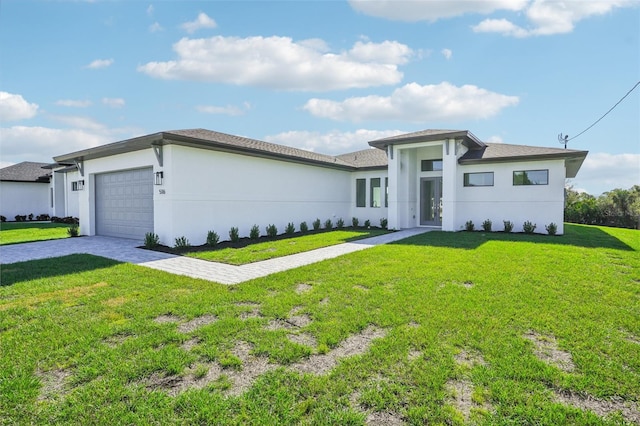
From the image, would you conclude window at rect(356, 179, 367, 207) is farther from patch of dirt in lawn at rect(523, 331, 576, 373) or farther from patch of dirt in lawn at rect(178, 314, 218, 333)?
patch of dirt in lawn at rect(523, 331, 576, 373)

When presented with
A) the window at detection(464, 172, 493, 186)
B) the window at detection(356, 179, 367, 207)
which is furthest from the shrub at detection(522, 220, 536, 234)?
the window at detection(356, 179, 367, 207)

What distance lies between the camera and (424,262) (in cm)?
767

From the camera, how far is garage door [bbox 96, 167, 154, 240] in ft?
37.5

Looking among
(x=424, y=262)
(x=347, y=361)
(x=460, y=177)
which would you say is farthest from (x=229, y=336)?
(x=460, y=177)

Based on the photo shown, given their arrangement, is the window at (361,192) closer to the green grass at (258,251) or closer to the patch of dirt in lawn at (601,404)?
the green grass at (258,251)

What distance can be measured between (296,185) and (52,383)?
40.8 feet

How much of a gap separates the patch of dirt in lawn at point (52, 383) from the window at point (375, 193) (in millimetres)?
15810

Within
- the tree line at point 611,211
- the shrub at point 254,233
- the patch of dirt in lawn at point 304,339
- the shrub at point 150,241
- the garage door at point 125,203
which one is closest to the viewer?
the patch of dirt in lawn at point 304,339

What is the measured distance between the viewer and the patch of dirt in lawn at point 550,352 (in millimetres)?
3120

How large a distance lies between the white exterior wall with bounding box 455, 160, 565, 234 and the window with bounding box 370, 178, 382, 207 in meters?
3.90

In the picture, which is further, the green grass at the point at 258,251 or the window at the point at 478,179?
the window at the point at 478,179

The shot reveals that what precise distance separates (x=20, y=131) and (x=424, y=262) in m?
18.0

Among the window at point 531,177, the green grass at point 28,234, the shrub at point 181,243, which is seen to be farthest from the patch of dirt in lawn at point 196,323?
the window at point 531,177

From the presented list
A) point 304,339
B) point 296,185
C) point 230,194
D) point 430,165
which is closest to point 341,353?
point 304,339
